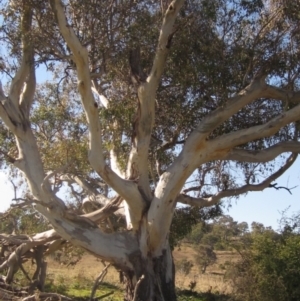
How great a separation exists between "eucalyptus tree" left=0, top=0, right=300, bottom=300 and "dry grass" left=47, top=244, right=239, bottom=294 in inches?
198

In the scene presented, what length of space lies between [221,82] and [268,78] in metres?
1.13

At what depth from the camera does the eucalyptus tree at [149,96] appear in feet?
34.2

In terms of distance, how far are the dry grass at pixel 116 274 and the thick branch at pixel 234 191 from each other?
394 centimetres

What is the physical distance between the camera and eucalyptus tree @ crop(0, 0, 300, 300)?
10.4 metres

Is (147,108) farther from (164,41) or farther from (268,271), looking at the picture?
(268,271)

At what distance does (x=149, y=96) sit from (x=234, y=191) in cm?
303

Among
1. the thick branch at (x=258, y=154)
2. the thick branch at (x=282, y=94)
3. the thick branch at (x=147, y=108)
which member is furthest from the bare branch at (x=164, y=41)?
the thick branch at (x=282, y=94)

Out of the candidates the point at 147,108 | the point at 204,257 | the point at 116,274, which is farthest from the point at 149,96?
the point at 204,257

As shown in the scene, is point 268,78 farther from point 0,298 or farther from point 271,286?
point 0,298

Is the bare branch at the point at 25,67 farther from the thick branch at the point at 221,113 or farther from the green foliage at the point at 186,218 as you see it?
the green foliage at the point at 186,218

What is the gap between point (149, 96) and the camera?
10.7 metres

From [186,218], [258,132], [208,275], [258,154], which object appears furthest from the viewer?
[208,275]

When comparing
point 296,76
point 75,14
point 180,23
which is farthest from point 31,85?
point 296,76

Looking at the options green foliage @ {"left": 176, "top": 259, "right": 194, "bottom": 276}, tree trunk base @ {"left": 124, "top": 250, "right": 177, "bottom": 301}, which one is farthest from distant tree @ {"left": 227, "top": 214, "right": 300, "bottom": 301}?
green foliage @ {"left": 176, "top": 259, "right": 194, "bottom": 276}
